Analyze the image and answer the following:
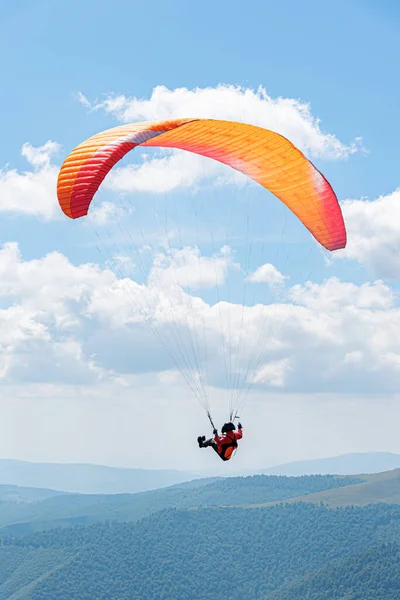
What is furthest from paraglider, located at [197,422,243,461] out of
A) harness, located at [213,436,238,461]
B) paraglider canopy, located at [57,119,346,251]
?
paraglider canopy, located at [57,119,346,251]

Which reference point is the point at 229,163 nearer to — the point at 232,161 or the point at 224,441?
the point at 232,161

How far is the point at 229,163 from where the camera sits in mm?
32188

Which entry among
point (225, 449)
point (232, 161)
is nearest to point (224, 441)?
point (225, 449)

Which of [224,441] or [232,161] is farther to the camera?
[232,161]

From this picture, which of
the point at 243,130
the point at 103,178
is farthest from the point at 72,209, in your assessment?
the point at 243,130

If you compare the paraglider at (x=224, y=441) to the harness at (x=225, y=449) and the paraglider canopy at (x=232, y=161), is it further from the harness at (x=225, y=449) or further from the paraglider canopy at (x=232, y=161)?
the paraglider canopy at (x=232, y=161)

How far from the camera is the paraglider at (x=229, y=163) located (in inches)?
1040

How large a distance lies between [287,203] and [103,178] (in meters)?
9.23

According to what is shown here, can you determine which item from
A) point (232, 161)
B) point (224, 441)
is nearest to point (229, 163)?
point (232, 161)

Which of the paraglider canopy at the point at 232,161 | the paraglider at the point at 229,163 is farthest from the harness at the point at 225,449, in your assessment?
the paraglider canopy at the point at 232,161

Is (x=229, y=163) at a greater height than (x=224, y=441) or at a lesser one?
greater

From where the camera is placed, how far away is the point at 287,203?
3244cm

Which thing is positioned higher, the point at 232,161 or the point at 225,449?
the point at 232,161

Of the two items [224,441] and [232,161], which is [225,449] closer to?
[224,441]
